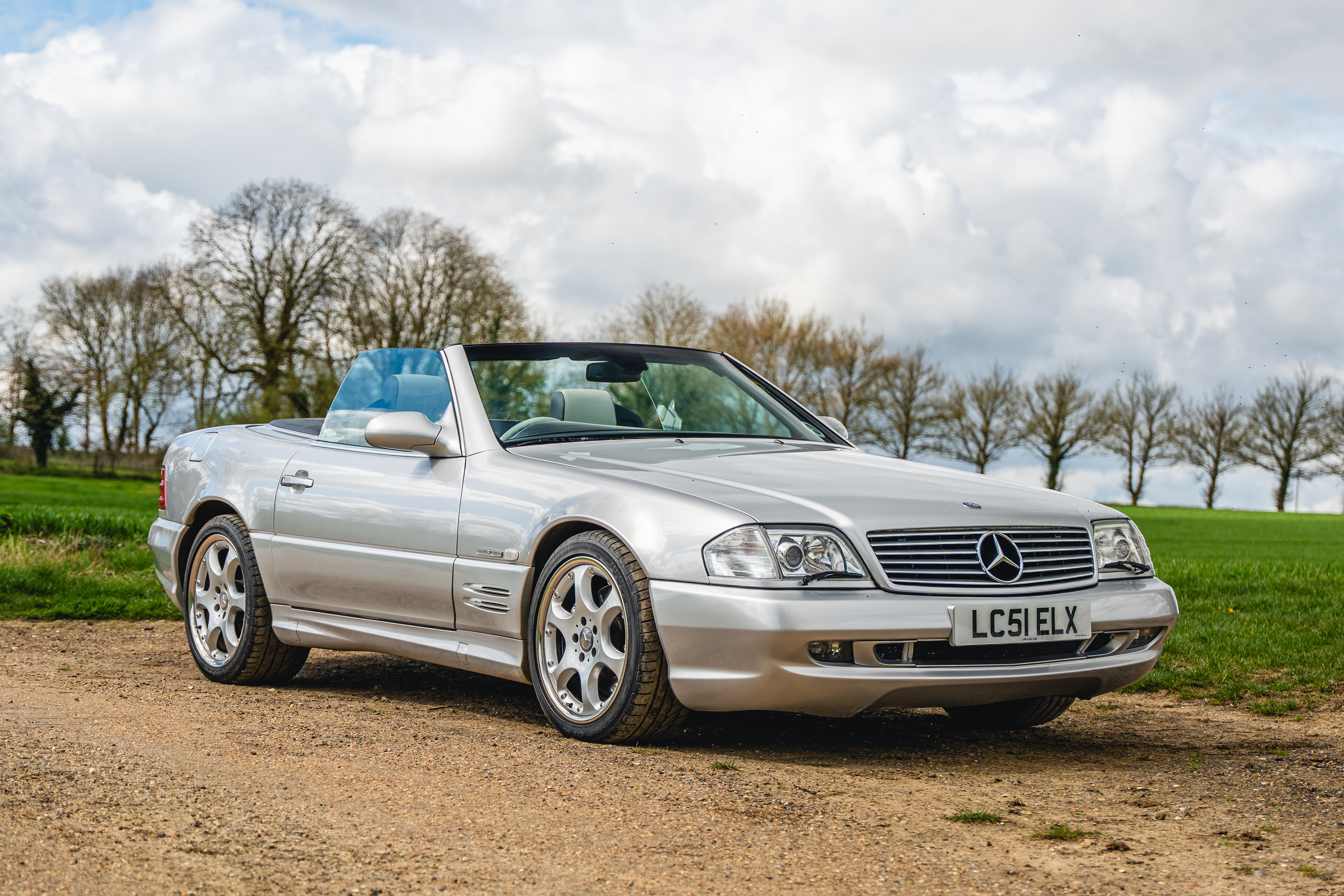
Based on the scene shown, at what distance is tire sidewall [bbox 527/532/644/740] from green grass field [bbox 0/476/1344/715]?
3497 mm

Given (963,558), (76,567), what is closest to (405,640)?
(963,558)

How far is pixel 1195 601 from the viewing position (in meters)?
10.7

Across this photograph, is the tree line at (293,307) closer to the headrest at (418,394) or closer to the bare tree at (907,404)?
the bare tree at (907,404)

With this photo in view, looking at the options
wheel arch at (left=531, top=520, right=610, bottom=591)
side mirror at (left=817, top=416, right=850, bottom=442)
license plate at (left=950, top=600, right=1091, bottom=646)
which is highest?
side mirror at (left=817, top=416, right=850, bottom=442)

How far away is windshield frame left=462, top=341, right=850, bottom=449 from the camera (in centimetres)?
570

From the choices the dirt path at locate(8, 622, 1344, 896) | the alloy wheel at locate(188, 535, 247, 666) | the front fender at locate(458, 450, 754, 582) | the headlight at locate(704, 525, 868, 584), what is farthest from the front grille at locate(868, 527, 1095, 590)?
the alloy wheel at locate(188, 535, 247, 666)

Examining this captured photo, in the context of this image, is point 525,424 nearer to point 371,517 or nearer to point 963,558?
point 371,517

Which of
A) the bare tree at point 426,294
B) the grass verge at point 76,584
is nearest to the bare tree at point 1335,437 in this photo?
the bare tree at point 426,294

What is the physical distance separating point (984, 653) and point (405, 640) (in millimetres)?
2482

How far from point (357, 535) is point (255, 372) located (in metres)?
43.1

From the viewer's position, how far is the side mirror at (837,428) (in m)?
6.47

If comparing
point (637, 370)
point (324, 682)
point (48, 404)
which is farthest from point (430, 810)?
point (48, 404)

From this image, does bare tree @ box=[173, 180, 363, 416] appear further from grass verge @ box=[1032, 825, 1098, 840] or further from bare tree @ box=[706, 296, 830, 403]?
grass verge @ box=[1032, 825, 1098, 840]

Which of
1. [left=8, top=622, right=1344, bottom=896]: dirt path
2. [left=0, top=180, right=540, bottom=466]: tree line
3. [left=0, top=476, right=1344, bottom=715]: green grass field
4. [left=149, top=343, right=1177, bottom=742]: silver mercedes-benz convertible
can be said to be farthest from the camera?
[left=0, top=180, right=540, bottom=466]: tree line
